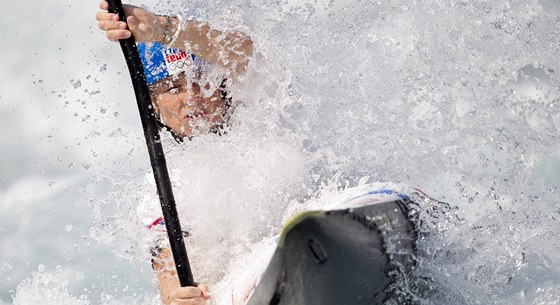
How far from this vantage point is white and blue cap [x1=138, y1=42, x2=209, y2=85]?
3742mm

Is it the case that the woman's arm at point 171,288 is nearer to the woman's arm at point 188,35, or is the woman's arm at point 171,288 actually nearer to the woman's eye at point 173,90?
the woman's eye at point 173,90

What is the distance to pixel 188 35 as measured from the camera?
3.54m

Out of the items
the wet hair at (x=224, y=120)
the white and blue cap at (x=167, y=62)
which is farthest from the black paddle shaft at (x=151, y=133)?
the wet hair at (x=224, y=120)

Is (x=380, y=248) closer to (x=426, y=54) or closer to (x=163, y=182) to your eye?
(x=163, y=182)

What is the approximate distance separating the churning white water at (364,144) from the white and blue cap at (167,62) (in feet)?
0.90

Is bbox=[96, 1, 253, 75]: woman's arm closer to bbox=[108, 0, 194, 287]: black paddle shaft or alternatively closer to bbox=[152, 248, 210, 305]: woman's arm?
bbox=[108, 0, 194, 287]: black paddle shaft

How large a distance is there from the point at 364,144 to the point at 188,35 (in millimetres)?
1245

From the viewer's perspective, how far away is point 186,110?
12.3 feet

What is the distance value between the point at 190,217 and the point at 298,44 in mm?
1357

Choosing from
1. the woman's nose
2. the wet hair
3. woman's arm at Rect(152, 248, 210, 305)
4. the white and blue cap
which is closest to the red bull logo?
the white and blue cap

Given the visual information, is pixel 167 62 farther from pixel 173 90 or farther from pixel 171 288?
pixel 171 288

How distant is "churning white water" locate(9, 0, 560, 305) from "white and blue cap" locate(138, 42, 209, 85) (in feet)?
0.90

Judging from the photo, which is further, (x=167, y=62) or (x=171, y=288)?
(x=167, y=62)

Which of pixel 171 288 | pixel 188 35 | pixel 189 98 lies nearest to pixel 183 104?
pixel 189 98
